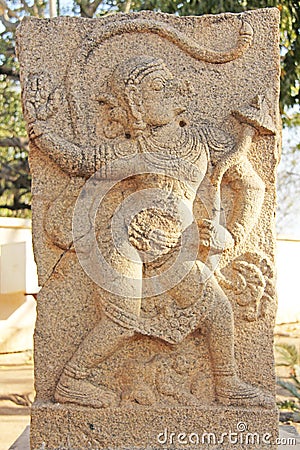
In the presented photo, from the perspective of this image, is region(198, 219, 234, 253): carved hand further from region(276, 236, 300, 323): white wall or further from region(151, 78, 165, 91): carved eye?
region(276, 236, 300, 323): white wall

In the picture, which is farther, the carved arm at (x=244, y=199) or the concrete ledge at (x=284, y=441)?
the concrete ledge at (x=284, y=441)

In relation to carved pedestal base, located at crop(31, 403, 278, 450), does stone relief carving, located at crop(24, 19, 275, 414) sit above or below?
above

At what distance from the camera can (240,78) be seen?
2725mm

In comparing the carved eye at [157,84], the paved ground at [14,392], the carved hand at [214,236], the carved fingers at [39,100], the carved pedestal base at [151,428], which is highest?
the carved eye at [157,84]

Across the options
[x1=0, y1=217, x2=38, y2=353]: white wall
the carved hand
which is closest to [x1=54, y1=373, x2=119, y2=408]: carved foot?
the carved hand

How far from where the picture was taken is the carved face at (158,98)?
2.63 metres

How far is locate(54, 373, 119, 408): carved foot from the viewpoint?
2.58 m

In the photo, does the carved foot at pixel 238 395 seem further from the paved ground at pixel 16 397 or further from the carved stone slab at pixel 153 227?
the paved ground at pixel 16 397

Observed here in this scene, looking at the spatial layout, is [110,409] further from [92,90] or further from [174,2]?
[174,2]

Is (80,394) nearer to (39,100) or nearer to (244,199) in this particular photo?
(244,199)

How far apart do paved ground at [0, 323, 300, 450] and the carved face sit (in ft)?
5.58

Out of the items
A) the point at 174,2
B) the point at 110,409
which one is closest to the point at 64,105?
the point at 110,409

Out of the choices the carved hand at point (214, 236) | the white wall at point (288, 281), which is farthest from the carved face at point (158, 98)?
the white wall at point (288, 281)

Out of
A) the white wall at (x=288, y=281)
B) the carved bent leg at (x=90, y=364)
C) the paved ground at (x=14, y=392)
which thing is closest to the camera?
the carved bent leg at (x=90, y=364)
